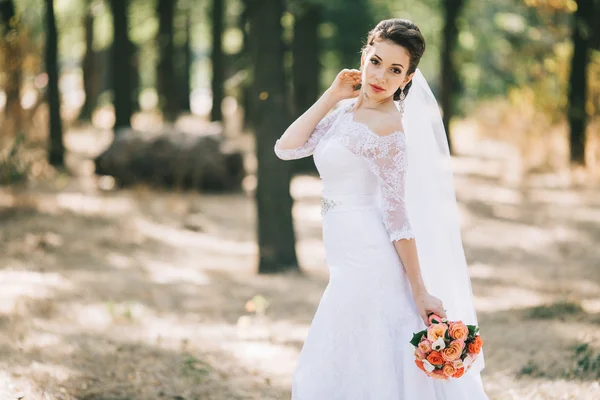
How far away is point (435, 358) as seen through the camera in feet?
10.6

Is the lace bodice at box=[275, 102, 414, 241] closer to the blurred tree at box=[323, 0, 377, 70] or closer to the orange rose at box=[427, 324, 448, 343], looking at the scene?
the orange rose at box=[427, 324, 448, 343]

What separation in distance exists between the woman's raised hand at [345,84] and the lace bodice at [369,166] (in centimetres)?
18

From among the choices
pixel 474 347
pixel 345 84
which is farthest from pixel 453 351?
pixel 345 84

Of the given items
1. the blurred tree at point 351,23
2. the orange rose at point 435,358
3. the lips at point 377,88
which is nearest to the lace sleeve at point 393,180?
the lips at point 377,88

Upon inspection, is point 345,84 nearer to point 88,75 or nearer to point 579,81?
A: point 579,81

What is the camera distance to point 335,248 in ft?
11.8

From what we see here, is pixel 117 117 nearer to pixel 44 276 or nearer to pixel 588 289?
pixel 44 276

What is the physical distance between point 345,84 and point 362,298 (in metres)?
1.07

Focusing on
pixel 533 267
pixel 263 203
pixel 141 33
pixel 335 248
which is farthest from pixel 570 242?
pixel 141 33

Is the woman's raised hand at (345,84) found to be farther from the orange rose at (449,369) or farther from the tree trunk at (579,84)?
the tree trunk at (579,84)

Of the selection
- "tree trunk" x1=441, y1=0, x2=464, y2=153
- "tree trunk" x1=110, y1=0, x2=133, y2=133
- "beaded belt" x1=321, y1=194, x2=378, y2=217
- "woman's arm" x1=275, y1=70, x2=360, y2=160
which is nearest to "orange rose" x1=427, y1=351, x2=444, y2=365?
"beaded belt" x1=321, y1=194, x2=378, y2=217

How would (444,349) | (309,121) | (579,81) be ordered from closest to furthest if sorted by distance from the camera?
(444,349) < (309,121) < (579,81)

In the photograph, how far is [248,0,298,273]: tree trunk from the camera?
822cm

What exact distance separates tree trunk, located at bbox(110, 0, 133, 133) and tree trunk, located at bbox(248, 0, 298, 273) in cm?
752
